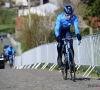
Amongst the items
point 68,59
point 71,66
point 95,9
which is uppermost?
point 95,9

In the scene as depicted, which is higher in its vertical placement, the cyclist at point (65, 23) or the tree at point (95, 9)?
the tree at point (95, 9)

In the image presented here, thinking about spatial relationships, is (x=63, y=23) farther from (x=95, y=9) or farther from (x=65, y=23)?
(x=95, y=9)

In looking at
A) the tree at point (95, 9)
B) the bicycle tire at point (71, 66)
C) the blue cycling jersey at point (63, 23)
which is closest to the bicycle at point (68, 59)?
the bicycle tire at point (71, 66)

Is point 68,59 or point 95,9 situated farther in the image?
point 95,9

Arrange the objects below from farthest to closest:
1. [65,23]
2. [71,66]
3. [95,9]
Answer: [95,9] < [65,23] < [71,66]

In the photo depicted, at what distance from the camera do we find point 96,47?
1638cm

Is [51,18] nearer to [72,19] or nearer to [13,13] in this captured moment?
[72,19]

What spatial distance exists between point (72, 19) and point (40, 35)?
3743 cm

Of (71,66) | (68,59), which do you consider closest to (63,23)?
(68,59)

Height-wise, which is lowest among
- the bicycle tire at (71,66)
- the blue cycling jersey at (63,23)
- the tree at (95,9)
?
the bicycle tire at (71,66)

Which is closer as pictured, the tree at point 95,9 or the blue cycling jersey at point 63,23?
the blue cycling jersey at point 63,23

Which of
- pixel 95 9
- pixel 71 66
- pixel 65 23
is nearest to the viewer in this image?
pixel 71 66

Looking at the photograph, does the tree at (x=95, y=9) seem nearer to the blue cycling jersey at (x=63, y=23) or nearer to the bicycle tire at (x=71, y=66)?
the blue cycling jersey at (x=63, y=23)

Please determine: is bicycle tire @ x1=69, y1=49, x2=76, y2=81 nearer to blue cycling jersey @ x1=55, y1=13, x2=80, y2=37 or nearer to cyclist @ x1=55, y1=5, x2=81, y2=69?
cyclist @ x1=55, y1=5, x2=81, y2=69
